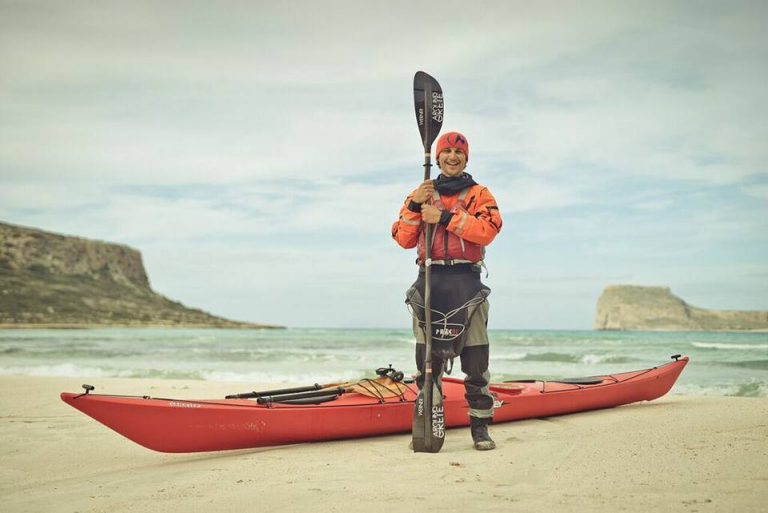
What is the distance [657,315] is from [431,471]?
204 feet

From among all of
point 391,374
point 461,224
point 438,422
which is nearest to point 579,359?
point 391,374

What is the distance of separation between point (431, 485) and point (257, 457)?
1290mm

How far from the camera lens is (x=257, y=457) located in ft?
12.0

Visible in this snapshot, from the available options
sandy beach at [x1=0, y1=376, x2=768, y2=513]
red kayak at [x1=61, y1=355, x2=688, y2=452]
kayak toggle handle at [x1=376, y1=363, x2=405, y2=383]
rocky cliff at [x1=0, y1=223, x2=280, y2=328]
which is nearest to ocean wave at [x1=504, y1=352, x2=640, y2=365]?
red kayak at [x1=61, y1=355, x2=688, y2=452]

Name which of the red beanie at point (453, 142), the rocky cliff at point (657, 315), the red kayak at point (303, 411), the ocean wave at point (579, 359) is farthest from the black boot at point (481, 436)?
the rocky cliff at point (657, 315)

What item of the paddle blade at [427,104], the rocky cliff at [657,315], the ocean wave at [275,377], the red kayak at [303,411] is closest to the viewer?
the red kayak at [303,411]

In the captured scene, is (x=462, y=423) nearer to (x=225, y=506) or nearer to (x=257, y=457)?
(x=257, y=457)

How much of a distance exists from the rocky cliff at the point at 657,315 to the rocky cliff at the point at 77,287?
139 ft

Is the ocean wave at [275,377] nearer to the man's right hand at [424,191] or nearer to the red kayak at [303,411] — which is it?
the red kayak at [303,411]

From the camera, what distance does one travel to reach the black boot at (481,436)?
12.0ft

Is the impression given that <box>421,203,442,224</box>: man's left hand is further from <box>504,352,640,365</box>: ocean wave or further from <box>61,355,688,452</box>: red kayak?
<box>504,352,640,365</box>: ocean wave

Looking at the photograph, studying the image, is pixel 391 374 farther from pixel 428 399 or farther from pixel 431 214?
pixel 431 214

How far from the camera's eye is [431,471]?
3.09 metres

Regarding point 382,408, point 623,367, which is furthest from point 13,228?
point 382,408
